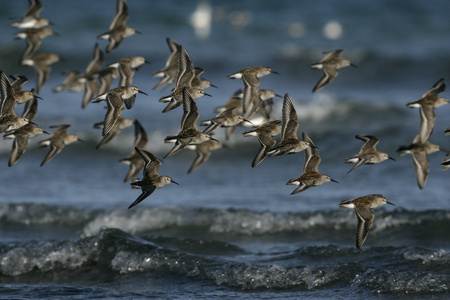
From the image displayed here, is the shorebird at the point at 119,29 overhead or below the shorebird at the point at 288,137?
overhead

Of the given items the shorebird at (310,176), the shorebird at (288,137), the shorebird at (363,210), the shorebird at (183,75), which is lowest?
the shorebird at (363,210)

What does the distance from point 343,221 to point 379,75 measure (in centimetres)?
1090

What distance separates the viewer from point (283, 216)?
8938 mm

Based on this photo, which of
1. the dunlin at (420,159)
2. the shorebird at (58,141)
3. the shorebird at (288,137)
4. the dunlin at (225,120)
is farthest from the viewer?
the shorebird at (58,141)

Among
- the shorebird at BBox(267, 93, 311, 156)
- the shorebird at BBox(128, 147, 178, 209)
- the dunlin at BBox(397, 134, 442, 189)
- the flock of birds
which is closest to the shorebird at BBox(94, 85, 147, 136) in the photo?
the flock of birds

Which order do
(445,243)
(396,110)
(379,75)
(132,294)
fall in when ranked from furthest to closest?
1. (379,75)
2. (396,110)
3. (445,243)
4. (132,294)

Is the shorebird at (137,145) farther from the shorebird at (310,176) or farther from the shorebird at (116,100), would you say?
the shorebird at (310,176)

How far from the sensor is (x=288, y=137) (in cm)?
641

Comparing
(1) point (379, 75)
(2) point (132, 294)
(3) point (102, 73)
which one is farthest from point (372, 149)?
(1) point (379, 75)

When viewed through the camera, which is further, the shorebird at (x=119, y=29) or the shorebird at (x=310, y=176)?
the shorebird at (x=119, y=29)

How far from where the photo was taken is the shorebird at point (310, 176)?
6488 mm

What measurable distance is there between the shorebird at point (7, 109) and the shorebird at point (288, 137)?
6.91 feet

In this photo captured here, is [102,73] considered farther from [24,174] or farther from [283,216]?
[24,174]

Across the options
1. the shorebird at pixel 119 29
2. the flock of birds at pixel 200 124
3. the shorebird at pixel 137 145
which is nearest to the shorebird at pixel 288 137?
the flock of birds at pixel 200 124
